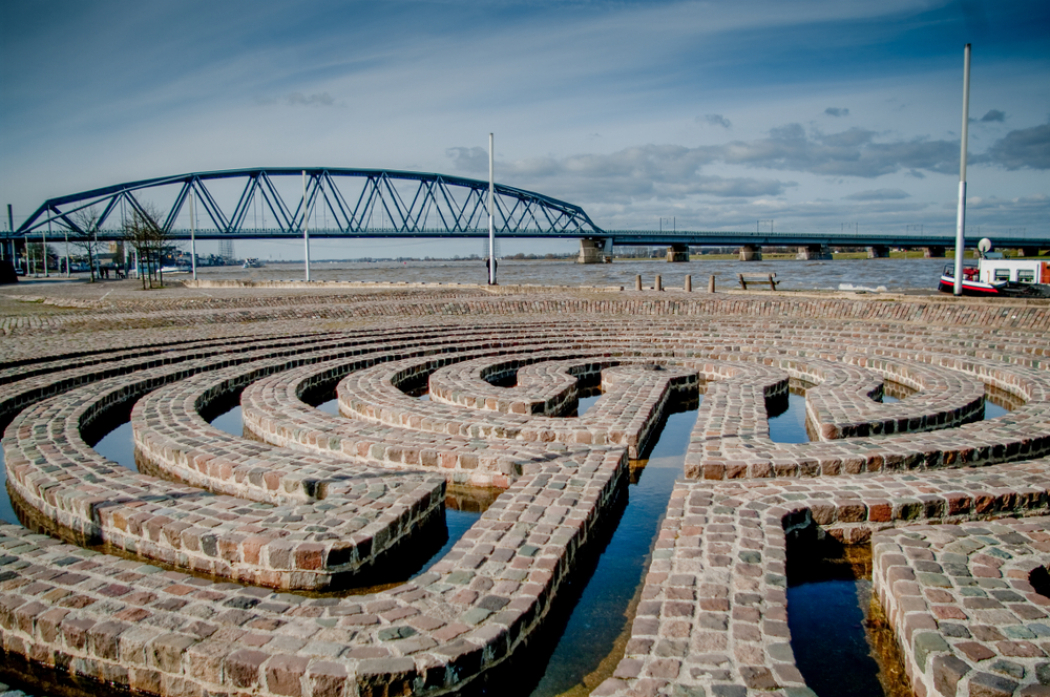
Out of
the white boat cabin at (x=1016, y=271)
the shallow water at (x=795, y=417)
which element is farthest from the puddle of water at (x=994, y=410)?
the white boat cabin at (x=1016, y=271)

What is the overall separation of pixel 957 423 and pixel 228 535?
7.57 meters

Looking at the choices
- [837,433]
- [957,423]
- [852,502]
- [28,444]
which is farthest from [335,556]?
[957,423]

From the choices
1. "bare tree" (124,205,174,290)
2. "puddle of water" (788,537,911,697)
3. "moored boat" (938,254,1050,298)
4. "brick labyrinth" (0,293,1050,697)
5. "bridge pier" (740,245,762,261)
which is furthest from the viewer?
"bridge pier" (740,245,762,261)

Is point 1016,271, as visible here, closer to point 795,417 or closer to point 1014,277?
point 1014,277

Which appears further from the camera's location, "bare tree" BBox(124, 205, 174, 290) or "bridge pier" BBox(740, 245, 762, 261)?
"bridge pier" BBox(740, 245, 762, 261)

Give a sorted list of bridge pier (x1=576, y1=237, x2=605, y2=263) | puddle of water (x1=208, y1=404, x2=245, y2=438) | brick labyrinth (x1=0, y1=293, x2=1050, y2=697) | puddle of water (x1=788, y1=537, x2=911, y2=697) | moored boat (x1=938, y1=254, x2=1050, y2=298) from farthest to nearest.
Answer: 1. bridge pier (x1=576, y1=237, x2=605, y2=263)
2. moored boat (x1=938, y1=254, x2=1050, y2=298)
3. puddle of water (x1=208, y1=404, x2=245, y2=438)
4. puddle of water (x1=788, y1=537, x2=911, y2=697)
5. brick labyrinth (x1=0, y1=293, x2=1050, y2=697)

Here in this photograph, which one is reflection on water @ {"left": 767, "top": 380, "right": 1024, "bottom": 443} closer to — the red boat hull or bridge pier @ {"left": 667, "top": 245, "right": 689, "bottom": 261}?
the red boat hull

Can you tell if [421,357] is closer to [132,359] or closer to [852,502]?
[132,359]

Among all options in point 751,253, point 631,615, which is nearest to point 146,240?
point 631,615

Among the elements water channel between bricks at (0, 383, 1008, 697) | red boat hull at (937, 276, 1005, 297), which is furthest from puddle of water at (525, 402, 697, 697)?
red boat hull at (937, 276, 1005, 297)

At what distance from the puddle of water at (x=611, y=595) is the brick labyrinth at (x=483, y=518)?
8.3 inches

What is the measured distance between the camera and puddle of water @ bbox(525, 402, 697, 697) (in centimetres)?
359

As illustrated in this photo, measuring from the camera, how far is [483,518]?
4.99 meters

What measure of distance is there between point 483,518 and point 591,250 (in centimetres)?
11615
